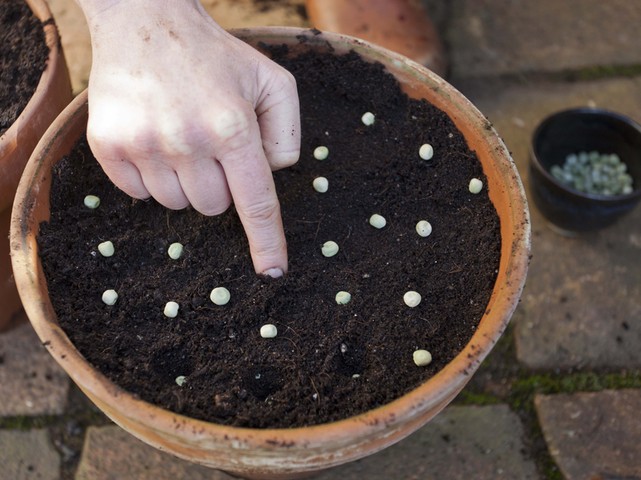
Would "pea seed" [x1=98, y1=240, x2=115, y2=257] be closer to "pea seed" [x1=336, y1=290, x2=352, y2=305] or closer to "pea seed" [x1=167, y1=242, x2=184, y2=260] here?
"pea seed" [x1=167, y1=242, x2=184, y2=260]

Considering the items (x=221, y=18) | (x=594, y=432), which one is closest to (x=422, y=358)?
(x=594, y=432)

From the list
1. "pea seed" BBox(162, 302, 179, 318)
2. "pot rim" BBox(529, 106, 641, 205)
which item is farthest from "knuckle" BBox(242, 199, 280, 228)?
"pot rim" BBox(529, 106, 641, 205)

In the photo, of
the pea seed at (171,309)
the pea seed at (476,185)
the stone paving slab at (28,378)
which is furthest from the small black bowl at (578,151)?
the stone paving slab at (28,378)

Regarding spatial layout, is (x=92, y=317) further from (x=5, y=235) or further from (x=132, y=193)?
(x=5, y=235)

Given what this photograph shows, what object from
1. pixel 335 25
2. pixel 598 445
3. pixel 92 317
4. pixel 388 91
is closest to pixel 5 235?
pixel 92 317

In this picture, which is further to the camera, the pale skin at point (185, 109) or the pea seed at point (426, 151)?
the pea seed at point (426, 151)

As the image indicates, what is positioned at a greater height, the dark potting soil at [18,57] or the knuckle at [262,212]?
the dark potting soil at [18,57]

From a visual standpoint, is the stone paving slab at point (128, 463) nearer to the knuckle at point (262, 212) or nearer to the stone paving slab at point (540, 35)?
the knuckle at point (262, 212)

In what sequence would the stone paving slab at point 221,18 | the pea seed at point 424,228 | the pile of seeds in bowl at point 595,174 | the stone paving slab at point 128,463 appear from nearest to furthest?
the pea seed at point 424,228 → the stone paving slab at point 128,463 → the pile of seeds in bowl at point 595,174 → the stone paving slab at point 221,18
